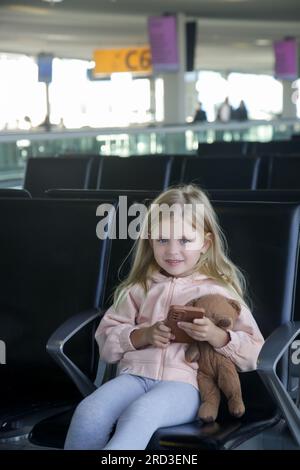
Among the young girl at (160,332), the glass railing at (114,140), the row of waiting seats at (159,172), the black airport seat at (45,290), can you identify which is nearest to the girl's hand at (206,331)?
the young girl at (160,332)

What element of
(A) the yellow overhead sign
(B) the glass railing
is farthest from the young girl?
(A) the yellow overhead sign

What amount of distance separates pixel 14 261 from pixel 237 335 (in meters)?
0.77

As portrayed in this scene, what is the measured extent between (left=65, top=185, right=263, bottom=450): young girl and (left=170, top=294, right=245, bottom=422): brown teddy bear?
21 mm

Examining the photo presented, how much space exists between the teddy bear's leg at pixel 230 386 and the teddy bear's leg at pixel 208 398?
0.9 inches

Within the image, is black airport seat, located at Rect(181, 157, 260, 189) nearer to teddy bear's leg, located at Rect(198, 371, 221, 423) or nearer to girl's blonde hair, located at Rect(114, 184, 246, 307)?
girl's blonde hair, located at Rect(114, 184, 246, 307)

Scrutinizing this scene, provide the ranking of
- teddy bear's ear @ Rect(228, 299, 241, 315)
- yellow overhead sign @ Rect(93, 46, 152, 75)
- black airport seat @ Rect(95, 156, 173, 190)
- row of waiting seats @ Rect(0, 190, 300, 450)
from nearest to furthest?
teddy bear's ear @ Rect(228, 299, 241, 315)
row of waiting seats @ Rect(0, 190, 300, 450)
black airport seat @ Rect(95, 156, 173, 190)
yellow overhead sign @ Rect(93, 46, 152, 75)

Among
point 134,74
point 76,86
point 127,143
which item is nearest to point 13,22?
point 134,74

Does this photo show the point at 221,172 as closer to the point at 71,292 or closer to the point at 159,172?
the point at 159,172

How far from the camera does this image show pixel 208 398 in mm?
2344

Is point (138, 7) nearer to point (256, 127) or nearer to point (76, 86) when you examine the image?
point (256, 127)

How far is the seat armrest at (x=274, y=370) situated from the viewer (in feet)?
7.26

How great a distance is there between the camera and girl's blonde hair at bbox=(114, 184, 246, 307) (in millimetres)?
2502

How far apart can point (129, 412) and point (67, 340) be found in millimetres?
390

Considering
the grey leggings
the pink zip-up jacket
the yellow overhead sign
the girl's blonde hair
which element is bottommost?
the grey leggings
